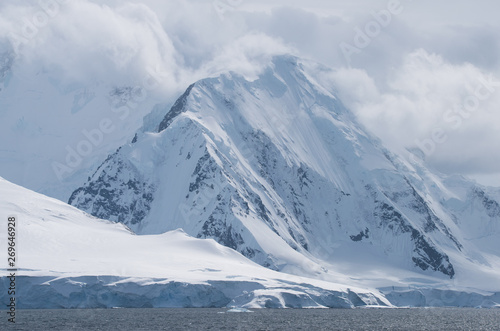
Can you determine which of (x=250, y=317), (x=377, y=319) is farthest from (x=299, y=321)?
(x=377, y=319)

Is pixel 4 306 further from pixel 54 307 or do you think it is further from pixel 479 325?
pixel 479 325

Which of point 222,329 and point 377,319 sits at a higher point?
point 377,319

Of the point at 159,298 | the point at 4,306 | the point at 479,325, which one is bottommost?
the point at 4,306

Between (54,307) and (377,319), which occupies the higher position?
(377,319)

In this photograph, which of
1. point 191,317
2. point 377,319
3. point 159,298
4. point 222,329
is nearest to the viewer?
point 222,329

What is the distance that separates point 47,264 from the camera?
186500 mm

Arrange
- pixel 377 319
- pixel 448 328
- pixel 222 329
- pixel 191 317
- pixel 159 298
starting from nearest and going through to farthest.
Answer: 1. pixel 222 329
2. pixel 448 328
3. pixel 191 317
4. pixel 377 319
5. pixel 159 298

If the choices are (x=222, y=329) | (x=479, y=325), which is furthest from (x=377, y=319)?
(x=222, y=329)

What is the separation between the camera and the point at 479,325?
169m

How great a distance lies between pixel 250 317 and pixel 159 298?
2870cm

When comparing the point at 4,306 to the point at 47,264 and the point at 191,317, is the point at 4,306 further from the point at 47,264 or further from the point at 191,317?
the point at 191,317

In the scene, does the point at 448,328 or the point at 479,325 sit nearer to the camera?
the point at 448,328

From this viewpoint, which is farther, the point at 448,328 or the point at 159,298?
the point at 159,298

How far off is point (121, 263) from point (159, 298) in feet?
43.4
